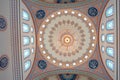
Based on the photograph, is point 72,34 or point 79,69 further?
point 72,34

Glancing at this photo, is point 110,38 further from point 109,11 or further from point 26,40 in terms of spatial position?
point 26,40

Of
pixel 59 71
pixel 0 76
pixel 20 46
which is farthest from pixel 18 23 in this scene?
pixel 59 71

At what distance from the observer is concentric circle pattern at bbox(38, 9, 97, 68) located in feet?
88.1

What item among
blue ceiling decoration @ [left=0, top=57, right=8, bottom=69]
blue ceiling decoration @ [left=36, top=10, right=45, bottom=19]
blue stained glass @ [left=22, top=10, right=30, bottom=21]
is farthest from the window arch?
blue ceiling decoration @ [left=0, top=57, right=8, bottom=69]

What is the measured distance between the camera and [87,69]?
26000mm

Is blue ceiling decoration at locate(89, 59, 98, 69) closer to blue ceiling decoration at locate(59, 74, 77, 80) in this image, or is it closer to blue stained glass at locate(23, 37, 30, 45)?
blue ceiling decoration at locate(59, 74, 77, 80)

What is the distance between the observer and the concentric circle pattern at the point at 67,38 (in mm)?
26859

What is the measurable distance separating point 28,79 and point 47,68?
3598 millimetres

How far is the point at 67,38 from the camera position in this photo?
29516 millimetres

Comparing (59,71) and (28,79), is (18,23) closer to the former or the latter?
(28,79)

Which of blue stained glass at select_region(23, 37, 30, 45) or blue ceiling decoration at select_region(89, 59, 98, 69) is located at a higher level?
blue stained glass at select_region(23, 37, 30, 45)

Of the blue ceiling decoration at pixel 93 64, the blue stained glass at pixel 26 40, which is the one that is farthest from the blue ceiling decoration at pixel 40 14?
the blue ceiling decoration at pixel 93 64

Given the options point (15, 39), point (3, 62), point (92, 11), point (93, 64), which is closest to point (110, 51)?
point (93, 64)

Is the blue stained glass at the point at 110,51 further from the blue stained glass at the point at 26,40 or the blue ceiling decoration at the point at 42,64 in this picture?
the blue stained glass at the point at 26,40
